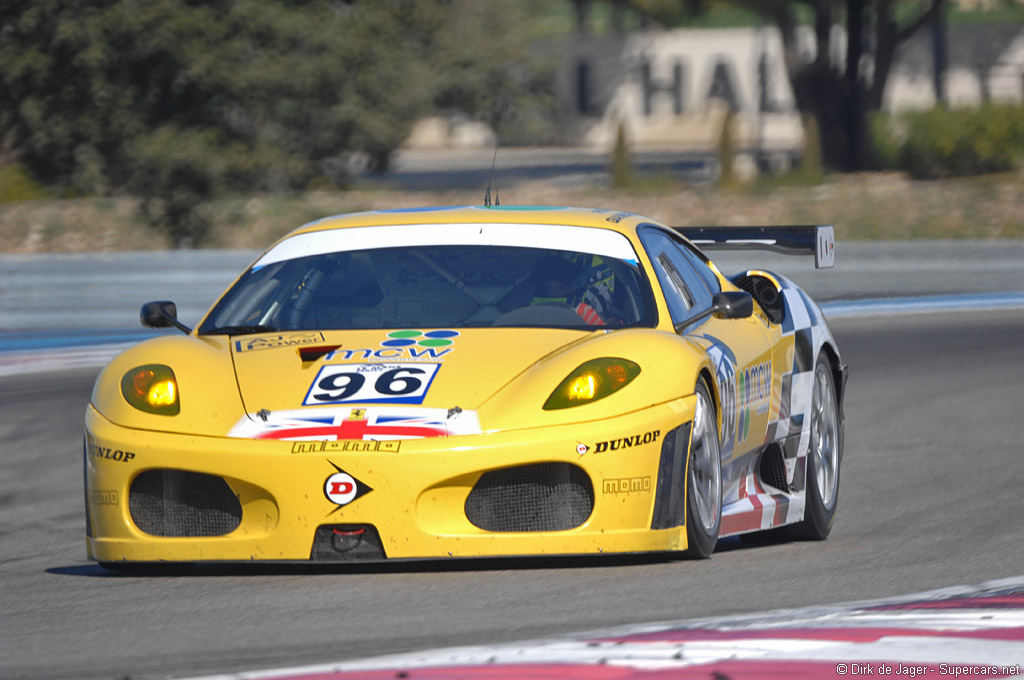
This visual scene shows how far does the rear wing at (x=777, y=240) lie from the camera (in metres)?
7.74

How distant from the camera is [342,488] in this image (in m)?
5.27

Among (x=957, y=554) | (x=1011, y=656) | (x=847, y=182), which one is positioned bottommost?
(x=847, y=182)

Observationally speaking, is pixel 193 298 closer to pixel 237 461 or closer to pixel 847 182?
pixel 237 461

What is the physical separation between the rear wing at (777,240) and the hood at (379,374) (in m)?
2.02

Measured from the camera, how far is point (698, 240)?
7.95 m

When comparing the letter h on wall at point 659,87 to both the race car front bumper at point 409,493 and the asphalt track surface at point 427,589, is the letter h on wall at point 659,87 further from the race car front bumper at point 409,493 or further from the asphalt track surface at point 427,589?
the race car front bumper at point 409,493

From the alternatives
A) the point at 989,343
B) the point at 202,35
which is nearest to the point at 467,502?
the point at 989,343

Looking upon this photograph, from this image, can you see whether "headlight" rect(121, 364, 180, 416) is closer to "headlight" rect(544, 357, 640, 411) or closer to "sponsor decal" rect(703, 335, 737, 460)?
"headlight" rect(544, 357, 640, 411)

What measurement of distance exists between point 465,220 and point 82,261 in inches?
360

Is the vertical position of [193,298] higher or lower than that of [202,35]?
lower

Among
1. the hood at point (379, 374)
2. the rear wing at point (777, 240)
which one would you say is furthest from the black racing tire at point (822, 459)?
the hood at point (379, 374)

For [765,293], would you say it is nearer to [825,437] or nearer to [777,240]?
[777,240]

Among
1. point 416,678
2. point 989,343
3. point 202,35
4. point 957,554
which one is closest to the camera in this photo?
point 416,678

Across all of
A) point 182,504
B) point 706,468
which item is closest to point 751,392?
point 706,468
